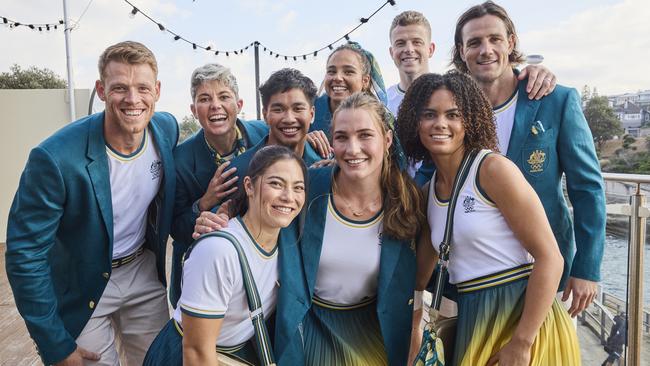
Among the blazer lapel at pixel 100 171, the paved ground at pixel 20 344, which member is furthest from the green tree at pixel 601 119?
the blazer lapel at pixel 100 171

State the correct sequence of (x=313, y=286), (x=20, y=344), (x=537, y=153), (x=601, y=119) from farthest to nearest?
(x=601, y=119)
(x=20, y=344)
(x=537, y=153)
(x=313, y=286)

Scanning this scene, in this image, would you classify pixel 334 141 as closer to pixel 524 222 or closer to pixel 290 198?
pixel 290 198

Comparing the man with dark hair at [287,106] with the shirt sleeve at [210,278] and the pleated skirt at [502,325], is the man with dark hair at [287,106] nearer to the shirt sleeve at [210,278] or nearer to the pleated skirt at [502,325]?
the shirt sleeve at [210,278]

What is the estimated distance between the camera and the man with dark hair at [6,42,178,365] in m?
1.81

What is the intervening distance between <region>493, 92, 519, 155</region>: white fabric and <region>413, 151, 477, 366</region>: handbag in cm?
36

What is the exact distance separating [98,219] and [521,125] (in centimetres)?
168

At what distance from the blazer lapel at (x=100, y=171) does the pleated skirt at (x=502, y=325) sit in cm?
137

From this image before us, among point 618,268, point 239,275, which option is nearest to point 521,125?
point 618,268

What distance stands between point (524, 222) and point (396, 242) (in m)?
0.46

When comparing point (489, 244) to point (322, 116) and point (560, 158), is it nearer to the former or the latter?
point (560, 158)

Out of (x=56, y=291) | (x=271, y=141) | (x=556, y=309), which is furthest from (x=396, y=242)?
Result: (x=56, y=291)

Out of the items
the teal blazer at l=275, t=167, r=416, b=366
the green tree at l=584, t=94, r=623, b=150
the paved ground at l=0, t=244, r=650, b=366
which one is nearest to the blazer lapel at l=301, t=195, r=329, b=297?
the teal blazer at l=275, t=167, r=416, b=366

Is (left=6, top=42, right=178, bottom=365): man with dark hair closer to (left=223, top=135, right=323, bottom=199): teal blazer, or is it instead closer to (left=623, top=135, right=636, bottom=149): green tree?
(left=223, top=135, right=323, bottom=199): teal blazer

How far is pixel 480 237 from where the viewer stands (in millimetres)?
1610
